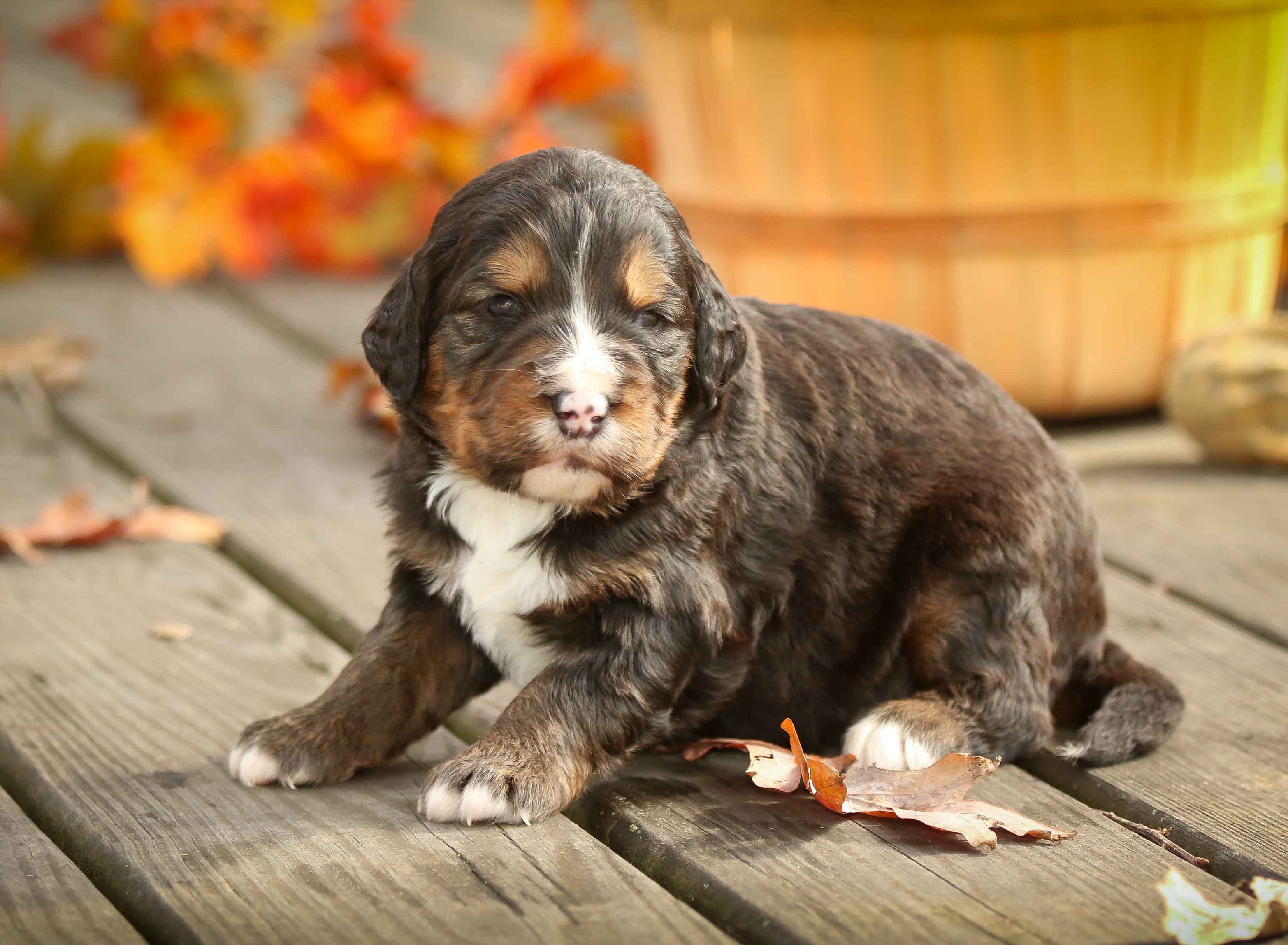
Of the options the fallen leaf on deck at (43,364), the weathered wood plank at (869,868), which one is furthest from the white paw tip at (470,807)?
the fallen leaf on deck at (43,364)

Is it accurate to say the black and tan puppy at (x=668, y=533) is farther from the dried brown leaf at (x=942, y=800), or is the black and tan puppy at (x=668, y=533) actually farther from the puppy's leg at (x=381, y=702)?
the dried brown leaf at (x=942, y=800)

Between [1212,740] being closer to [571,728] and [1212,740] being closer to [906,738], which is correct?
[906,738]

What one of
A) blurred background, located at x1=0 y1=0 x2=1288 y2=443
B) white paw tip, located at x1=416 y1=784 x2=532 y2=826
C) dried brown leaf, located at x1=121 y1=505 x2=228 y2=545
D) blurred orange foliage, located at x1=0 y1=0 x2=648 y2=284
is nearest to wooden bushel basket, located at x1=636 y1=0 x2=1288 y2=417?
blurred background, located at x1=0 y1=0 x2=1288 y2=443

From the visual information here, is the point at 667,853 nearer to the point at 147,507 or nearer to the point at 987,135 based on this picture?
the point at 147,507

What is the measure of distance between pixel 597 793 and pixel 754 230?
3.31 m

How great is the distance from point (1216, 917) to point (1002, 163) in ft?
12.1

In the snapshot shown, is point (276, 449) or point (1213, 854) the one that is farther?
point (276, 449)

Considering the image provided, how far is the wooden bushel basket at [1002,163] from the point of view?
574 centimetres

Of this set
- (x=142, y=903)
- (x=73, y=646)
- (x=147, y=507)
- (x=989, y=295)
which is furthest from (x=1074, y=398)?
(x=142, y=903)

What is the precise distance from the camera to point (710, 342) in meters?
3.37

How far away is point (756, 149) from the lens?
6129mm

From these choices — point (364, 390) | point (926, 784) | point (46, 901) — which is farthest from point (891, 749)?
point (364, 390)

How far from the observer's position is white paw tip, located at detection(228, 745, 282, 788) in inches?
133

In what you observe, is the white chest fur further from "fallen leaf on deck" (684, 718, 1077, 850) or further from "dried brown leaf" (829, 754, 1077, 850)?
"dried brown leaf" (829, 754, 1077, 850)
